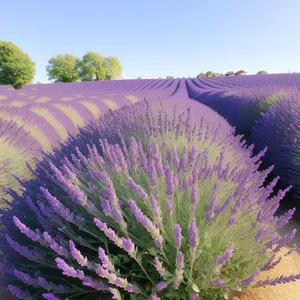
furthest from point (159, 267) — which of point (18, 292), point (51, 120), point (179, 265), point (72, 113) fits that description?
point (72, 113)

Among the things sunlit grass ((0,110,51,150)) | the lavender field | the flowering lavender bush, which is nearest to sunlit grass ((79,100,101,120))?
the lavender field

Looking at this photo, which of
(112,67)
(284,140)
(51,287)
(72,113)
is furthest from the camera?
(112,67)

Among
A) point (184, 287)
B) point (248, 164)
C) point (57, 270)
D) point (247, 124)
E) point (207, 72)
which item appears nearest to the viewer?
point (184, 287)

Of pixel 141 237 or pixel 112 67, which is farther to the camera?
pixel 112 67

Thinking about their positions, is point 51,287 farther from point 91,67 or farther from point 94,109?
point 91,67

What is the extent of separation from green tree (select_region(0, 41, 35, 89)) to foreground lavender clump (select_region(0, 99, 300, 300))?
39.0 metres

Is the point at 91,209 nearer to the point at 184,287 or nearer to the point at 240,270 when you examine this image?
the point at 184,287

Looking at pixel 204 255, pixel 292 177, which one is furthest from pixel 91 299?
pixel 292 177

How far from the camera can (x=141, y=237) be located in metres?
1.19

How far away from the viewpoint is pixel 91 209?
118cm

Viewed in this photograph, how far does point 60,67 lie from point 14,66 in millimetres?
16176

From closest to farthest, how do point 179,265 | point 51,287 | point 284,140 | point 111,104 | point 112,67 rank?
point 179,265, point 51,287, point 284,140, point 111,104, point 112,67

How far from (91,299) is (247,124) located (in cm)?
470

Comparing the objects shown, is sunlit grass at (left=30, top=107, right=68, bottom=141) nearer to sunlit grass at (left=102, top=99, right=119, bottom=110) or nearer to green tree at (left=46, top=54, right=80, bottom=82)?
sunlit grass at (left=102, top=99, right=119, bottom=110)
